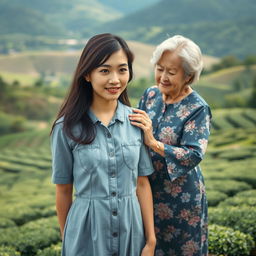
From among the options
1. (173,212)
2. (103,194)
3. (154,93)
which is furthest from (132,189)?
(154,93)

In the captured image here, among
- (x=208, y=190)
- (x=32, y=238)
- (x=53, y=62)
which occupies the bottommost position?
(x=32, y=238)

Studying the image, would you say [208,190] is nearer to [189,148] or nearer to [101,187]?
[189,148]

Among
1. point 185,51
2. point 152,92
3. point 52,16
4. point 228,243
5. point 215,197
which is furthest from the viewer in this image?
point 52,16

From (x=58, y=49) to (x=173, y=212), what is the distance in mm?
21585

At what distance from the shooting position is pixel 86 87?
197 cm

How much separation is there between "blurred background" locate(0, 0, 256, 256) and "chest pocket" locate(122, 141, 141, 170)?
6.34 ft

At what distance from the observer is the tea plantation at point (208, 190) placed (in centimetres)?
387

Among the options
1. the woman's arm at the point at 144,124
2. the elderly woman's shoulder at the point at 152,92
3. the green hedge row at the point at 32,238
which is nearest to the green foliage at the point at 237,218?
the green hedge row at the point at 32,238

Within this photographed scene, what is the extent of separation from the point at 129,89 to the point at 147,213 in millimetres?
16691

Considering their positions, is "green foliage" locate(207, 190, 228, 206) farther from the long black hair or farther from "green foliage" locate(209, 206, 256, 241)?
the long black hair

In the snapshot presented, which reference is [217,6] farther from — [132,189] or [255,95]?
[132,189]

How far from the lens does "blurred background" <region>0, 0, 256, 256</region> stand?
16.8 ft

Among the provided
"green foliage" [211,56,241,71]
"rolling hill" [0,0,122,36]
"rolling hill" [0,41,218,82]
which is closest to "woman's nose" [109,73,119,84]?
"green foliage" [211,56,241,71]

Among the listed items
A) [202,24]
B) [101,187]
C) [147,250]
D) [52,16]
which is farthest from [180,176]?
[52,16]
